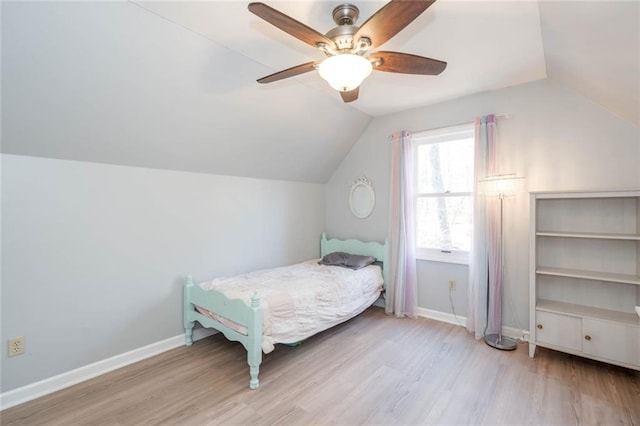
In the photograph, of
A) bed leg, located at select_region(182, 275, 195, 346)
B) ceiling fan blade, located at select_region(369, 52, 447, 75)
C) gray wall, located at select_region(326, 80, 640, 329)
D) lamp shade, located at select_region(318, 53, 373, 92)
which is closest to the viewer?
lamp shade, located at select_region(318, 53, 373, 92)

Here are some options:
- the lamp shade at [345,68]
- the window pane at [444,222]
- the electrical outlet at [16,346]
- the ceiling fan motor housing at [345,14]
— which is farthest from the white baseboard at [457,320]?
the electrical outlet at [16,346]

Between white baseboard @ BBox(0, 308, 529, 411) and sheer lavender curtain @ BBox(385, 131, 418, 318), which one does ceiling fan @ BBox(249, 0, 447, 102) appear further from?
white baseboard @ BBox(0, 308, 529, 411)

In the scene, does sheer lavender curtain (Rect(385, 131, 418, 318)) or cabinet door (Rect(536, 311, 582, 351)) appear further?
sheer lavender curtain (Rect(385, 131, 418, 318))

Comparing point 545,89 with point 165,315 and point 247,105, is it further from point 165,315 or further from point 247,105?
point 165,315

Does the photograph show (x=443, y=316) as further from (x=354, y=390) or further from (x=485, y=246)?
(x=354, y=390)

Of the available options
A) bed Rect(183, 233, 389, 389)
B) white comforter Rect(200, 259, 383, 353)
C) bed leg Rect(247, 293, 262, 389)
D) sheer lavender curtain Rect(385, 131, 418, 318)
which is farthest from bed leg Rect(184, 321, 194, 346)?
sheer lavender curtain Rect(385, 131, 418, 318)

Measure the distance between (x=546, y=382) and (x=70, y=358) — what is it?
11.9 ft

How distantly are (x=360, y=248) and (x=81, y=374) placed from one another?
3.05m

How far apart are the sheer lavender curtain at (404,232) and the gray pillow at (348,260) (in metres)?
0.34

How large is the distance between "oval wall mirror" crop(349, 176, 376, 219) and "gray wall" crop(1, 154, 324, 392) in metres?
1.57

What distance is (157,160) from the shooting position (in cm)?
271

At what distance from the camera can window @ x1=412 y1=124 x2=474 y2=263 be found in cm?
338

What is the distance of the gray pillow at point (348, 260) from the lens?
3.62 m

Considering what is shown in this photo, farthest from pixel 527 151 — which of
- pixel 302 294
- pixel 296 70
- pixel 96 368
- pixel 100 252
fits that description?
pixel 96 368
